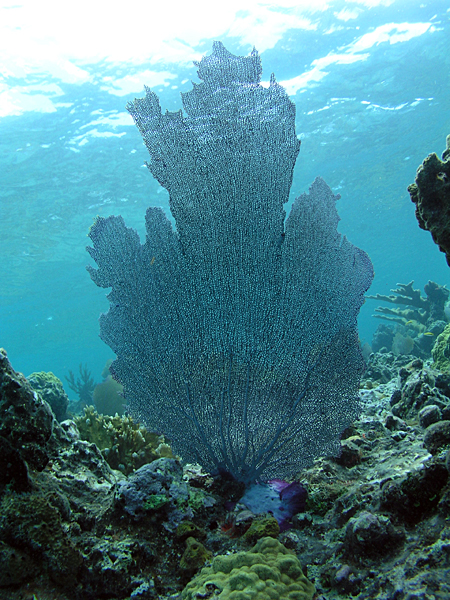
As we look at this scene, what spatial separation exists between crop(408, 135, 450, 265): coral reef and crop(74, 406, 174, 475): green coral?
3.92 m

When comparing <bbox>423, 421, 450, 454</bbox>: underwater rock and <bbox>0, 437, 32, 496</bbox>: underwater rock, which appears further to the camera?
<bbox>423, 421, 450, 454</bbox>: underwater rock

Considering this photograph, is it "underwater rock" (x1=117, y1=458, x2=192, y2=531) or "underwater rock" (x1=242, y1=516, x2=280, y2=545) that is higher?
"underwater rock" (x1=117, y1=458, x2=192, y2=531)

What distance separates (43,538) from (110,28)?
49.1ft

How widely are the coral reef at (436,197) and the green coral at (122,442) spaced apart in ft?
12.9

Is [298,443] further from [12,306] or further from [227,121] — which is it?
[12,306]

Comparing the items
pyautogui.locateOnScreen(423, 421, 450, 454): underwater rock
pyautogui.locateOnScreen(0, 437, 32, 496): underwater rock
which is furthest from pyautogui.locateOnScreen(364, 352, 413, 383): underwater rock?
pyautogui.locateOnScreen(0, 437, 32, 496): underwater rock

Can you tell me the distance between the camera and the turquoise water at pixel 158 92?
12.0m

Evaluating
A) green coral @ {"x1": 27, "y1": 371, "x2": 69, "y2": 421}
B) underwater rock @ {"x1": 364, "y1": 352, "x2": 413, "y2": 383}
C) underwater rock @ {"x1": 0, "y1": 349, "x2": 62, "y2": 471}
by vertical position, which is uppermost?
green coral @ {"x1": 27, "y1": 371, "x2": 69, "y2": 421}

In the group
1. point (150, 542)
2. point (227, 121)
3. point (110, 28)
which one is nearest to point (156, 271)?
point (227, 121)

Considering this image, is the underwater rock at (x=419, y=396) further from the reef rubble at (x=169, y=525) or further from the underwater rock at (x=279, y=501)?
the underwater rock at (x=279, y=501)

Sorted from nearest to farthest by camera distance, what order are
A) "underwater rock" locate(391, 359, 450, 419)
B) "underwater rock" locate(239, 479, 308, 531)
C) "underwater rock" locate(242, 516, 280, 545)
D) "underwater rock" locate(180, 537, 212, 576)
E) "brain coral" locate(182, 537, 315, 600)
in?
"brain coral" locate(182, 537, 315, 600), "underwater rock" locate(180, 537, 212, 576), "underwater rock" locate(242, 516, 280, 545), "underwater rock" locate(239, 479, 308, 531), "underwater rock" locate(391, 359, 450, 419)

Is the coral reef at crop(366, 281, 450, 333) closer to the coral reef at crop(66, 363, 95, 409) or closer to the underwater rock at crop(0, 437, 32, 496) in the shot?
the underwater rock at crop(0, 437, 32, 496)

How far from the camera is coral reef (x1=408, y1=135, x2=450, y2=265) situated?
276cm

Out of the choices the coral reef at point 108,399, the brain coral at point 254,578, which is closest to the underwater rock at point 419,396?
the brain coral at point 254,578
